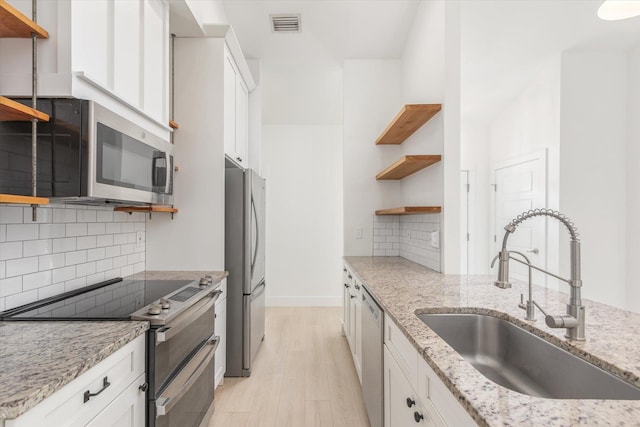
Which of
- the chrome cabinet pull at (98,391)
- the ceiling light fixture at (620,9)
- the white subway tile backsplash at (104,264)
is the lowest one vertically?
the chrome cabinet pull at (98,391)

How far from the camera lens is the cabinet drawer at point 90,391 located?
0.79 m

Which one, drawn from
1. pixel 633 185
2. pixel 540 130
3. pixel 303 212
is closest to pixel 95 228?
pixel 303 212

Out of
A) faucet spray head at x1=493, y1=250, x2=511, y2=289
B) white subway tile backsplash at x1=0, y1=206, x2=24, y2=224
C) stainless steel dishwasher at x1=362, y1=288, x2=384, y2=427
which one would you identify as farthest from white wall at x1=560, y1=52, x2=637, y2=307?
white subway tile backsplash at x1=0, y1=206, x2=24, y2=224

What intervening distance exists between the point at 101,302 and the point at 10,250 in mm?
392

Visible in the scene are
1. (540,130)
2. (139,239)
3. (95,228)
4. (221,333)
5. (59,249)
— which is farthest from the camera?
(540,130)

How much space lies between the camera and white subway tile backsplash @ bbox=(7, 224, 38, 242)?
1.35m

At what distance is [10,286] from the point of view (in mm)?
1349

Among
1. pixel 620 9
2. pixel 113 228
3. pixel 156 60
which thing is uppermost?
pixel 620 9

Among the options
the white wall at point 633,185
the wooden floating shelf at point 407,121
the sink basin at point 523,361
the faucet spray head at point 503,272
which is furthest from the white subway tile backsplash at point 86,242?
the white wall at point 633,185

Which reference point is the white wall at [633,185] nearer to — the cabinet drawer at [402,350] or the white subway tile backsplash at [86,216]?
the cabinet drawer at [402,350]

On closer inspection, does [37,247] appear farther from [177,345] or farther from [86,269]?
[177,345]

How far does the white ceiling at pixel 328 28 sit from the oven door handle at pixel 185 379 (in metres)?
2.60

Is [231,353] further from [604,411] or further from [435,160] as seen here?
[604,411]

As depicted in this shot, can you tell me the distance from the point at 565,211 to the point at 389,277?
2005mm
